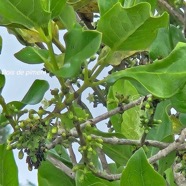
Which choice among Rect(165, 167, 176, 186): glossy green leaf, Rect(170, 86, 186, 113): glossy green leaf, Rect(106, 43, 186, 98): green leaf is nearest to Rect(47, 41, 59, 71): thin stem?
Rect(106, 43, 186, 98): green leaf

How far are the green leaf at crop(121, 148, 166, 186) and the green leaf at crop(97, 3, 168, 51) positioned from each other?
0.15 m

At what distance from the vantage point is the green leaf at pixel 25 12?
72 cm

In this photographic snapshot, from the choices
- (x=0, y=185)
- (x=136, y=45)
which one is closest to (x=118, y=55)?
(x=136, y=45)

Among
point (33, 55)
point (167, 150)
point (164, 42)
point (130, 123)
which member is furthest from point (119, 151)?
point (33, 55)

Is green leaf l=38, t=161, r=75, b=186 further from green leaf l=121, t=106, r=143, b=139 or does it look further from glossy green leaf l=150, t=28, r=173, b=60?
glossy green leaf l=150, t=28, r=173, b=60

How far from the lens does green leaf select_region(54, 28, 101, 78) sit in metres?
0.76

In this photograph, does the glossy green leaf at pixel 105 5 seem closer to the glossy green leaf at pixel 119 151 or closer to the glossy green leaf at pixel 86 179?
the glossy green leaf at pixel 86 179

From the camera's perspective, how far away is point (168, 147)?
0.98m

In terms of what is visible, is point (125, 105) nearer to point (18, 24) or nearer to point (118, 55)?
point (118, 55)

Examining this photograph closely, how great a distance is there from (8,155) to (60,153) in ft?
0.62

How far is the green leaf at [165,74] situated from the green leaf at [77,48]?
0.24 feet

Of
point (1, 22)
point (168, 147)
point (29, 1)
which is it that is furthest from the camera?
point (168, 147)

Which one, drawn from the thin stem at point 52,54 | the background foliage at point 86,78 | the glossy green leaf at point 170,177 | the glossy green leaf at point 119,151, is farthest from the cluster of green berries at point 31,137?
the glossy green leaf at point 170,177

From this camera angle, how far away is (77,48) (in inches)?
30.8
